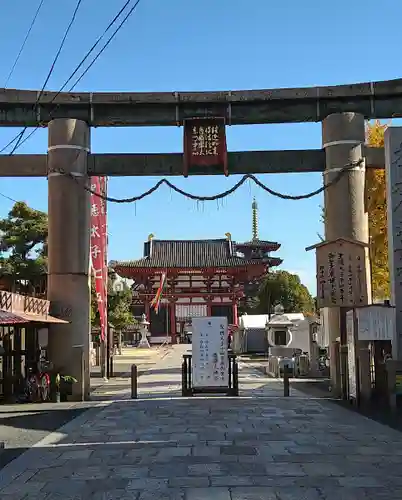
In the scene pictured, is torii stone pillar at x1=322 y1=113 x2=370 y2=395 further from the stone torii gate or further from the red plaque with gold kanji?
the red plaque with gold kanji

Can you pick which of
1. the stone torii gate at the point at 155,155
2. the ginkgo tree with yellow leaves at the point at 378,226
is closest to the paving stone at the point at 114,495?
the stone torii gate at the point at 155,155

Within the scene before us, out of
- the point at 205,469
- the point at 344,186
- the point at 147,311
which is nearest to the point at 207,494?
the point at 205,469

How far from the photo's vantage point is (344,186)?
1656cm

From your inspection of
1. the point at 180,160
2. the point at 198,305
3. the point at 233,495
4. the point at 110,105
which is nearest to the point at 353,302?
the point at 180,160

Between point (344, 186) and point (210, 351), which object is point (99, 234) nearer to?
point (210, 351)

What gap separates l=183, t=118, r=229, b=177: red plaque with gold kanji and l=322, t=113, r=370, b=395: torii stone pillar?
2928 millimetres

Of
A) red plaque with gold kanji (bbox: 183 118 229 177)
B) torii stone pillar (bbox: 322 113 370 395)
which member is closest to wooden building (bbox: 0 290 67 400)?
red plaque with gold kanji (bbox: 183 118 229 177)

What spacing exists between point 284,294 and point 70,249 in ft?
143

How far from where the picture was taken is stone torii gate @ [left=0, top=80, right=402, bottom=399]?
1617 centimetres

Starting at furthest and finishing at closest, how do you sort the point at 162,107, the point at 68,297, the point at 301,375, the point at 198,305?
the point at 198,305, the point at 301,375, the point at 162,107, the point at 68,297

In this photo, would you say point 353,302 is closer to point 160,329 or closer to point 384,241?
point 384,241

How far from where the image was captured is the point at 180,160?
16969 mm

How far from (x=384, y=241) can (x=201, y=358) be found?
11.4m

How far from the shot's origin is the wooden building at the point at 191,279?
2083 inches
